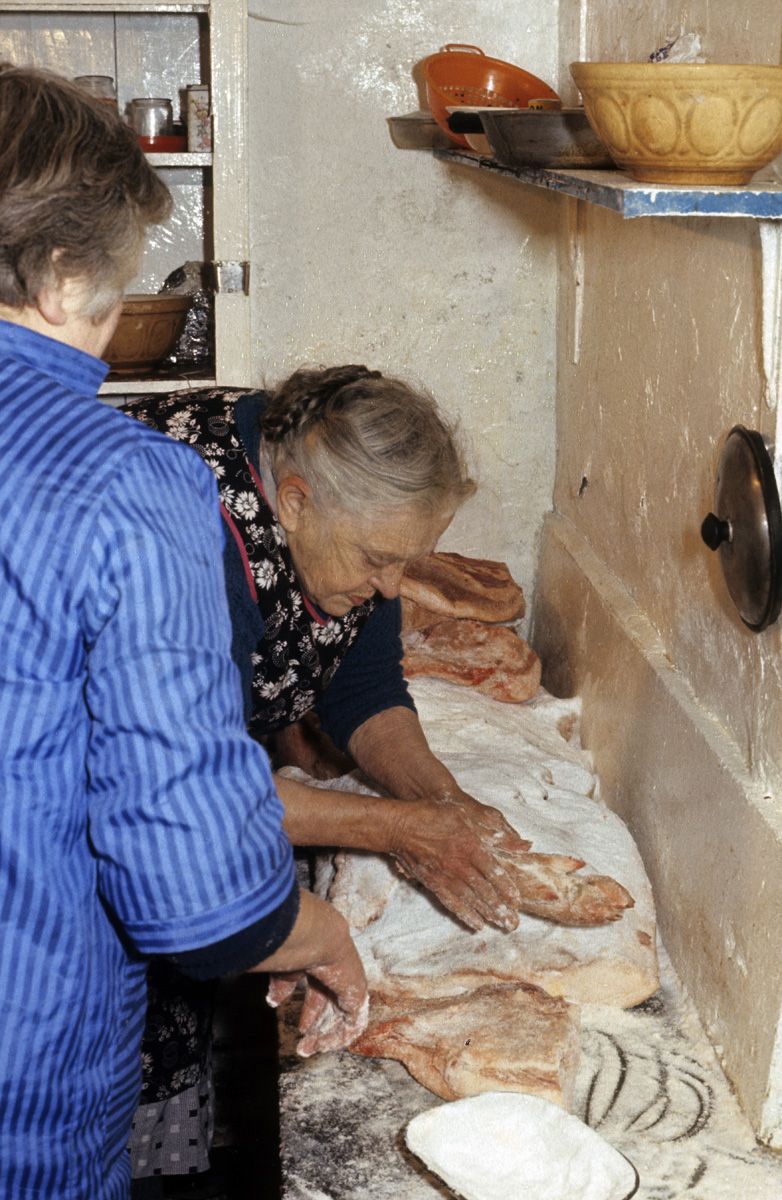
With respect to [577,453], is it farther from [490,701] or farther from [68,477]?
[68,477]

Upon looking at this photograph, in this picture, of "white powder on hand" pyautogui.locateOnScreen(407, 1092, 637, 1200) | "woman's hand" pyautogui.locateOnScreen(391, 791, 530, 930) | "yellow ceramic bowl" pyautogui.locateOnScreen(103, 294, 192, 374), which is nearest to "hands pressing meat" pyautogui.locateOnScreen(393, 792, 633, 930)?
"woman's hand" pyautogui.locateOnScreen(391, 791, 530, 930)

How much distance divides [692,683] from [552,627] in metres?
1.33

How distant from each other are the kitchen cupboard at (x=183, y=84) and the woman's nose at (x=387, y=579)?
4.70ft

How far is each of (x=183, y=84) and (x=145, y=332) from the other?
0.95 metres

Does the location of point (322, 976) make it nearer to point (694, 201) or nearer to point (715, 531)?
point (715, 531)

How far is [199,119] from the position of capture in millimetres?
3285

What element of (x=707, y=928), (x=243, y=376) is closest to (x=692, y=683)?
(x=707, y=928)

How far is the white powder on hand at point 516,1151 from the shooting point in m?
1.53

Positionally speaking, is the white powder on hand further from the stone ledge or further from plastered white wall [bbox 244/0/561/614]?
plastered white wall [bbox 244/0/561/614]

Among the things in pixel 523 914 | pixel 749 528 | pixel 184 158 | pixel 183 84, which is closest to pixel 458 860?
pixel 523 914

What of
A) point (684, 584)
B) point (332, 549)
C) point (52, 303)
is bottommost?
point (684, 584)

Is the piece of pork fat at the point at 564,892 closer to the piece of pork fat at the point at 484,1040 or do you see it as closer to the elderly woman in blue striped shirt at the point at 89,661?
the piece of pork fat at the point at 484,1040

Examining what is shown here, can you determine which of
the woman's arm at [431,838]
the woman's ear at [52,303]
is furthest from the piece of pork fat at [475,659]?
the woman's ear at [52,303]

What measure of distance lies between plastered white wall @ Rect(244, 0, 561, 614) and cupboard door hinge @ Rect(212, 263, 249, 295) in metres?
0.36
